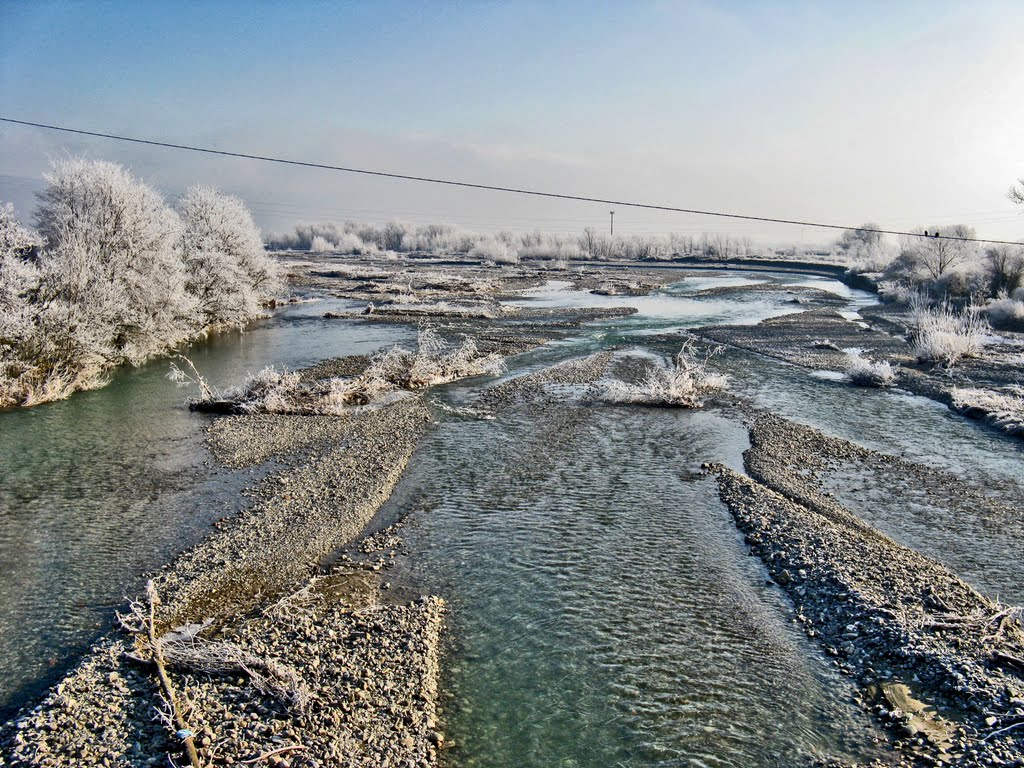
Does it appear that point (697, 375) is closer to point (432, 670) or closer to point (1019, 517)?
point (1019, 517)

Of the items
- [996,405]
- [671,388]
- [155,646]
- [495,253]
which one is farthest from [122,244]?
[495,253]

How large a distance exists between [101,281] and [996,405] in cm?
2571

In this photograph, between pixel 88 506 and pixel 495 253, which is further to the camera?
pixel 495 253

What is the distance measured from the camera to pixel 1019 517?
1134 centimetres

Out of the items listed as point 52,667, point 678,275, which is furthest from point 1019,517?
point 678,275

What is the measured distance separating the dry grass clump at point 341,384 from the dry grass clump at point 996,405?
13777 mm

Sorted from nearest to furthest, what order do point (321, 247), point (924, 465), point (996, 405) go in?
point (924, 465) < point (996, 405) < point (321, 247)

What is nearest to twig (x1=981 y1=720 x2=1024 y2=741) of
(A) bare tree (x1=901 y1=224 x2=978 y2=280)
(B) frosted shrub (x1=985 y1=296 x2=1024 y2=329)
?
(B) frosted shrub (x1=985 y1=296 x2=1024 y2=329)

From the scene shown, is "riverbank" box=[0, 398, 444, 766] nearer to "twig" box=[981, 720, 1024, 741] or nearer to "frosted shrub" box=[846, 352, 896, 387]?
"twig" box=[981, 720, 1024, 741]

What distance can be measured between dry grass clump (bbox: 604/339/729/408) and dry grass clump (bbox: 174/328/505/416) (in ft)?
16.9

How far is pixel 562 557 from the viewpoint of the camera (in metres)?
10.1

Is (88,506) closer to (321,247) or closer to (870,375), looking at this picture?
(870,375)

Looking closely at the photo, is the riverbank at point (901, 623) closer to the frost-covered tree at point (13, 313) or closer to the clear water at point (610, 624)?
the clear water at point (610, 624)

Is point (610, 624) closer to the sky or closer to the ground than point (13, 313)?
closer to the ground
